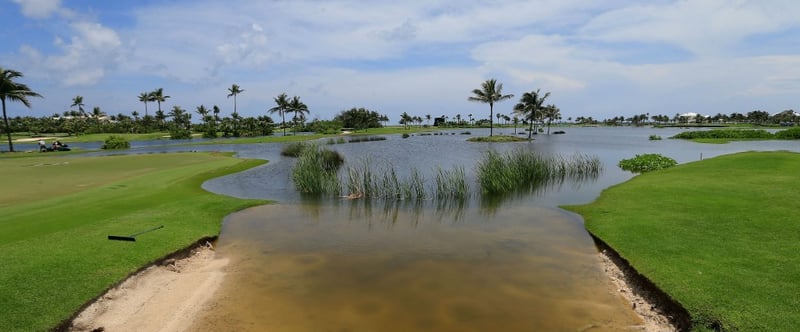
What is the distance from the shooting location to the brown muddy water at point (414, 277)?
833 centimetres

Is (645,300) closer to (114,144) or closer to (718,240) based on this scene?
(718,240)

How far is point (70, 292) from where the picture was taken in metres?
8.46

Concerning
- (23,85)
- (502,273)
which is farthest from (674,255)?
(23,85)

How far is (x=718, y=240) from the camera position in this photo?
10633 mm

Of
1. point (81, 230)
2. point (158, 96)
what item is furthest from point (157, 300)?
point (158, 96)

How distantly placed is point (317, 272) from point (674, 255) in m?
8.70

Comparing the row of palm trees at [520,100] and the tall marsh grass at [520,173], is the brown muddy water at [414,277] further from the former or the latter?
the row of palm trees at [520,100]

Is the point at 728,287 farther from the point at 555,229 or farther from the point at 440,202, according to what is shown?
the point at 440,202

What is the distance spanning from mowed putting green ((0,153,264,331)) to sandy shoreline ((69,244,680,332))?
1.04 ft

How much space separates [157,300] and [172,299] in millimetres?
296

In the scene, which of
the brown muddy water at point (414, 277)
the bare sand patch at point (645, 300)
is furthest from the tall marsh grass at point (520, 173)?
the bare sand patch at point (645, 300)

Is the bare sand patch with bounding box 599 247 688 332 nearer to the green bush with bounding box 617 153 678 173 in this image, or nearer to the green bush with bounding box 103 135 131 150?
the green bush with bounding box 617 153 678 173

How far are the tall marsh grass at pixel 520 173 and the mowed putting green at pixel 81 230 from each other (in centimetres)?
1135

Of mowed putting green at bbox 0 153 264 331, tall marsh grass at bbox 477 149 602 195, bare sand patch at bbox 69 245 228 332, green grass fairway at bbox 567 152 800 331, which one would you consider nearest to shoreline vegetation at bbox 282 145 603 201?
A: tall marsh grass at bbox 477 149 602 195
